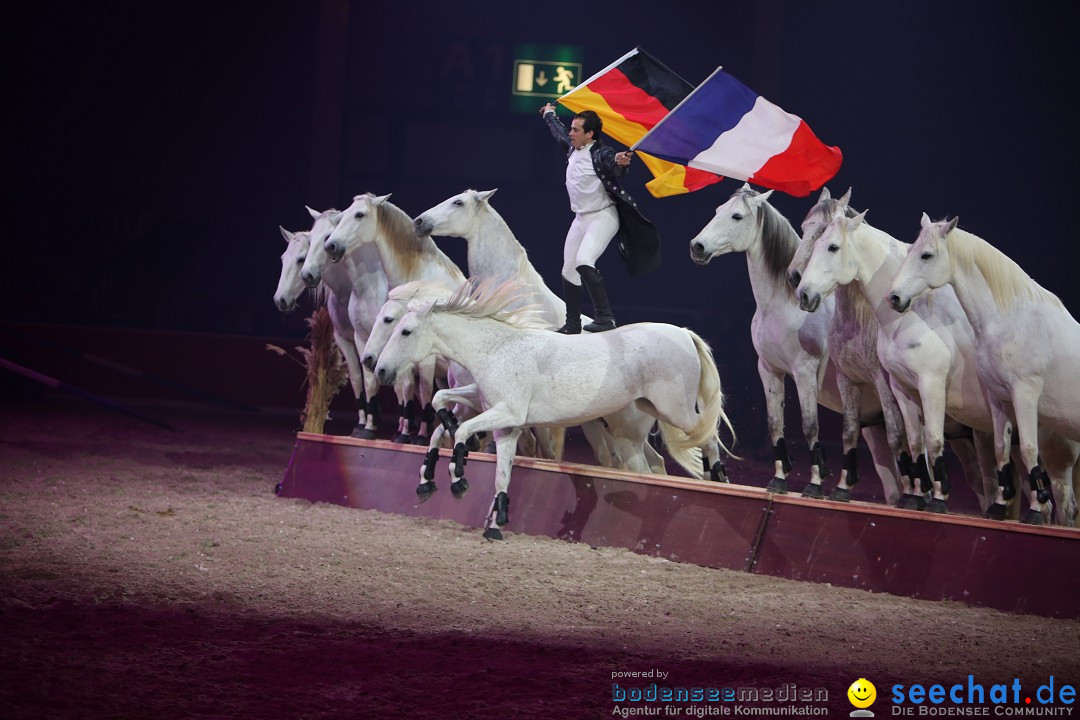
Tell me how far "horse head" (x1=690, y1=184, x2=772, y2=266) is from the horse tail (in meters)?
0.68

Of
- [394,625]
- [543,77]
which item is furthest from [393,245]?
[543,77]

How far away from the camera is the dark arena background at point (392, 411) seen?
12.5 ft

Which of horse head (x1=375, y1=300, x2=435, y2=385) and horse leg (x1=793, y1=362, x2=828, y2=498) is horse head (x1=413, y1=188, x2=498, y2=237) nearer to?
horse head (x1=375, y1=300, x2=435, y2=385)

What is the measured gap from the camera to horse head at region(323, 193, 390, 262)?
6.98 m

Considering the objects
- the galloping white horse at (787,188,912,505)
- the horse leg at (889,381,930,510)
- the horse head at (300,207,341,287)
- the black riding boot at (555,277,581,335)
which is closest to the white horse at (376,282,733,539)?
the black riding boot at (555,277,581,335)

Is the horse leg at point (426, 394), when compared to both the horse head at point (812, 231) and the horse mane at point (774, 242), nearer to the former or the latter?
the horse mane at point (774, 242)

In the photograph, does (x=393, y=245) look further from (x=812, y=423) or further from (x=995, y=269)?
(x=995, y=269)

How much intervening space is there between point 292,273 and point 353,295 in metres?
0.52

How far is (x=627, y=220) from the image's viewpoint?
6691mm

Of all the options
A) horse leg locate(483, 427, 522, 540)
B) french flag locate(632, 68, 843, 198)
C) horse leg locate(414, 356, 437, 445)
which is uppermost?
french flag locate(632, 68, 843, 198)

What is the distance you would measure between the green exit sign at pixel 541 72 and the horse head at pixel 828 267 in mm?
9528

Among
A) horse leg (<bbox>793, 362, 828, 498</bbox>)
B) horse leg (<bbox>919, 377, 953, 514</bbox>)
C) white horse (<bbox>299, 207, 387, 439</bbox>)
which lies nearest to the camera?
horse leg (<bbox>919, 377, 953, 514</bbox>)

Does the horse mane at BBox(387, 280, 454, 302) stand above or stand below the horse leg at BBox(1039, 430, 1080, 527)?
above

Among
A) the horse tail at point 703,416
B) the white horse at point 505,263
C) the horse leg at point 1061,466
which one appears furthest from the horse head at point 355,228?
the horse leg at point 1061,466
